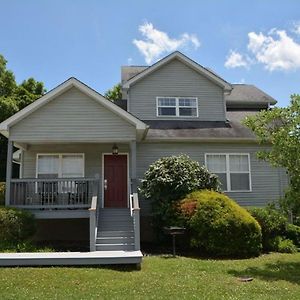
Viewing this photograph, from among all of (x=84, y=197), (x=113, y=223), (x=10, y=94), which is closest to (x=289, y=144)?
(x=113, y=223)

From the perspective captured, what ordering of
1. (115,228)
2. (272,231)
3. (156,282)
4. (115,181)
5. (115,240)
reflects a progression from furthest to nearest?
1. (115,181)
2. (272,231)
3. (115,228)
4. (115,240)
5. (156,282)

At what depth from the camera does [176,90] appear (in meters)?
20.4

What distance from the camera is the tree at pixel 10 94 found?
93.8 feet

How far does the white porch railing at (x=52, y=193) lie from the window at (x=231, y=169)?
19.1ft

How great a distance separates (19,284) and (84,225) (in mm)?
8873

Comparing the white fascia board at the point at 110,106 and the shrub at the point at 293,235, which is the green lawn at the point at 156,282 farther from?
the white fascia board at the point at 110,106

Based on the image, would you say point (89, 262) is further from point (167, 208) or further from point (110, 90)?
point (110, 90)

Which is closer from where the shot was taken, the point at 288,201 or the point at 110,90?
the point at 288,201

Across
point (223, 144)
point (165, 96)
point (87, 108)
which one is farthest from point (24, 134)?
point (223, 144)

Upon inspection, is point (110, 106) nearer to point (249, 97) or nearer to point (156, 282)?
point (156, 282)

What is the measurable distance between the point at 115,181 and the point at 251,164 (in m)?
6.19

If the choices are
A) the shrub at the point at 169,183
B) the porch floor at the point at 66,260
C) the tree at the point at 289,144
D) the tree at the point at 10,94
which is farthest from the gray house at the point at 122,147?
the tree at the point at 10,94

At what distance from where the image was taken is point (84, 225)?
17.9 m

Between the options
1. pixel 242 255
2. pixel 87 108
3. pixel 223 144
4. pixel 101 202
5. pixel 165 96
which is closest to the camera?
pixel 242 255
